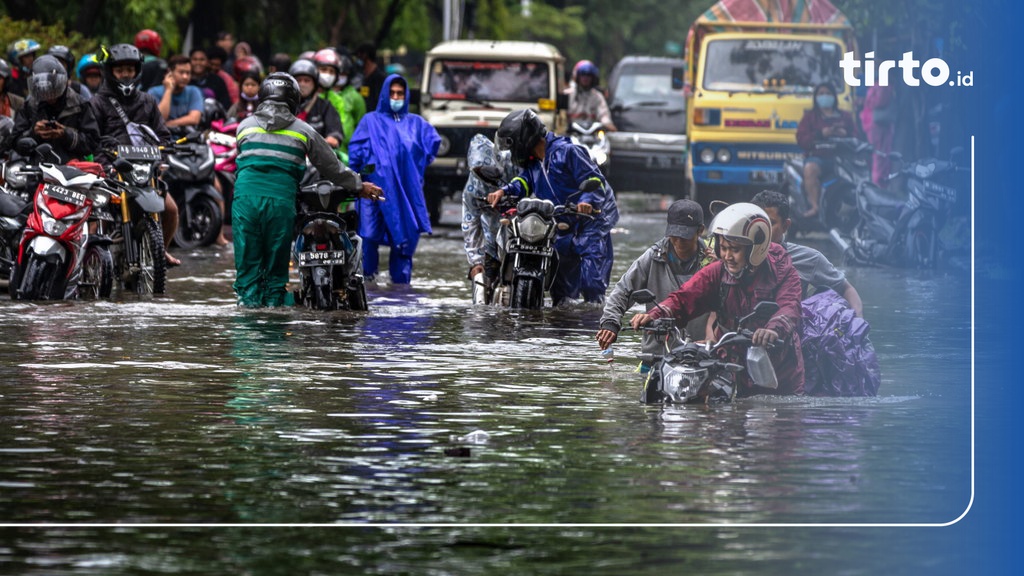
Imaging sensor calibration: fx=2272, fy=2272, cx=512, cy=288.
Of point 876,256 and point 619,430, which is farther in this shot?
point 876,256

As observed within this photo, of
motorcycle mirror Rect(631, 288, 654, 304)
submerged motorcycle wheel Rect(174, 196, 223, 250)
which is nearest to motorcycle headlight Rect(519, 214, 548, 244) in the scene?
motorcycle mirror Rect(631, 288, 654, 304)

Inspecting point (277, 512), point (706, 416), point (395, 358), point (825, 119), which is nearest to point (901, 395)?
point (706, 416)

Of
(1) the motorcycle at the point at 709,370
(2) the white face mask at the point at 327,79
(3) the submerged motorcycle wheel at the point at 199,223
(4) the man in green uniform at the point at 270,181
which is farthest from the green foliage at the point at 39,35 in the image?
(1) the motorcycle at the point at 709,370

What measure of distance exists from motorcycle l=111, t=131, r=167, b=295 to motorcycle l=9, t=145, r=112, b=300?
2.09 ft

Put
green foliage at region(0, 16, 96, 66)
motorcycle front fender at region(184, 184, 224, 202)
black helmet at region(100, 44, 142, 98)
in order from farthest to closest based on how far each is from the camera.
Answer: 1. green foliage at region(0, 16, 96, 66)
2. motorcycle front fender at region(184, 184, 224, 202)
3. black helmet at region(100, 44, 142, 98)

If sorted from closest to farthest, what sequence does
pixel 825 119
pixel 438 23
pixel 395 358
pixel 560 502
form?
pixel 560 502 → pixel 395 358 → pixel 825 119 → pixel 438 23

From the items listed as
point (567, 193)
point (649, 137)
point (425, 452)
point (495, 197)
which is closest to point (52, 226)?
point (495, 197)

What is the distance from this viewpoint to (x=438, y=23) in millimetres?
55500

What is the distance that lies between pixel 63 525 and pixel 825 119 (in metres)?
18.7

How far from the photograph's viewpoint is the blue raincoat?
54.4 feet

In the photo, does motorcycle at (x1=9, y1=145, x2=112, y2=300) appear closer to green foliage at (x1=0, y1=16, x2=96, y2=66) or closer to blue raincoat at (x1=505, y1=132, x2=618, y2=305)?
blue raincoat at (x1=505, y1=132, x2=618, y2=305)

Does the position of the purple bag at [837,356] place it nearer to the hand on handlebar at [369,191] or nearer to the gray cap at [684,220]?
the gray cap at [684,220]

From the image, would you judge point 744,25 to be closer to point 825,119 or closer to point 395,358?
point 825,119

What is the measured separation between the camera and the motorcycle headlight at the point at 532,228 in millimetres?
16094
